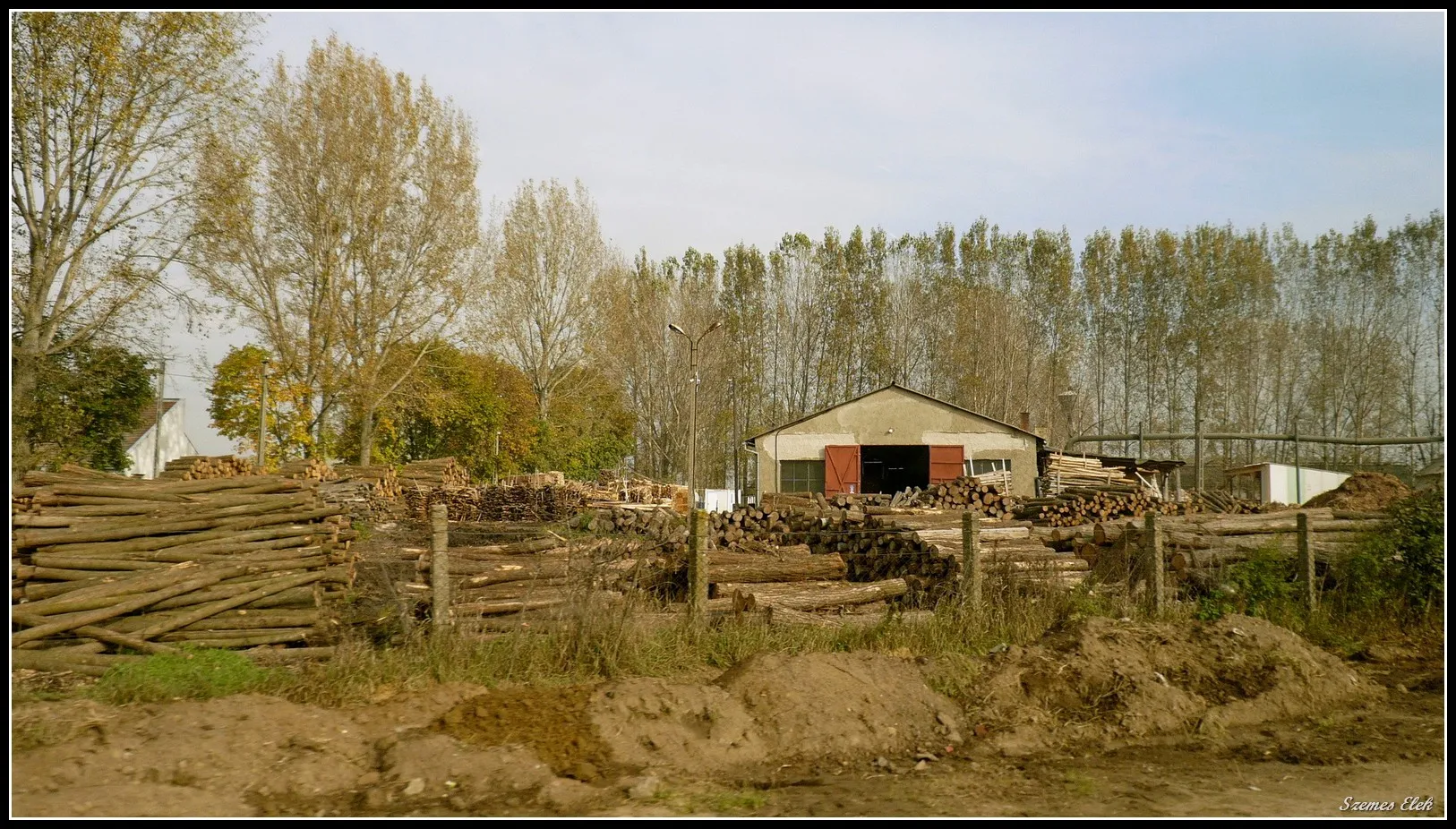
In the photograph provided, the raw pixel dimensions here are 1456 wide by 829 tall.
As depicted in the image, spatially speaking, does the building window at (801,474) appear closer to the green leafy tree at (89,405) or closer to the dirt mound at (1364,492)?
the dirt mound at (1364,492)

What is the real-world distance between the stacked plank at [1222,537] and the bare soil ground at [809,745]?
12.3ft

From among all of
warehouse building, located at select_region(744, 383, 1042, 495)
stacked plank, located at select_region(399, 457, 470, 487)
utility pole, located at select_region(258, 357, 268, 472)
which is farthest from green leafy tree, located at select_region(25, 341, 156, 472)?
warehouse building, located at select_region(744, 383, 1042, 495)

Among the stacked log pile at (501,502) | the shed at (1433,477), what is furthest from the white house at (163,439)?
the shed at (1433,477)

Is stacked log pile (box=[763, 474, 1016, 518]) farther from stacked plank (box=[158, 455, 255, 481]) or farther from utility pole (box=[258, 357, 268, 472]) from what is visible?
utility pole (box=[258, 357, 268, 472])

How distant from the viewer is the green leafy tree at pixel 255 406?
33562 millimetres

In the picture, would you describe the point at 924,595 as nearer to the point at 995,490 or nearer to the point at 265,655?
the point at 265,655

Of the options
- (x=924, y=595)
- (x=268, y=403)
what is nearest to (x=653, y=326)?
(x=268, y=403)

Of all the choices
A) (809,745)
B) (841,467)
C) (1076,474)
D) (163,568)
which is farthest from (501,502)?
(809,745)

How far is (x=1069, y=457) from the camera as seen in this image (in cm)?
3159

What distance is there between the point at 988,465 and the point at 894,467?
Result: 440 centimetres

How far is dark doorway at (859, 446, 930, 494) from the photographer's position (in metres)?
35.1

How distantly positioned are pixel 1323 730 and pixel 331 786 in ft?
22.9

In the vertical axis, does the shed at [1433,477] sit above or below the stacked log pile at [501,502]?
above

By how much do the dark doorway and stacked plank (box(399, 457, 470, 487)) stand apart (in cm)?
1441
